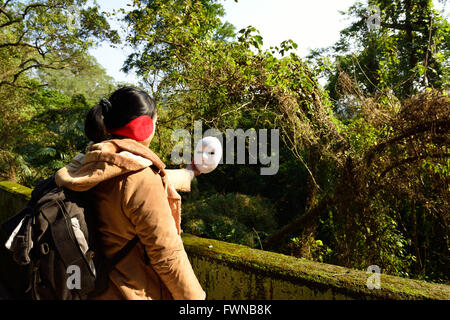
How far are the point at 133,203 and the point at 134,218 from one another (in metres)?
0.06

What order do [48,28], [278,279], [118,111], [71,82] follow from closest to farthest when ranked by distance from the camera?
1. [118,111]
2. [278,279]
3. [48,28]
4. [71,82]

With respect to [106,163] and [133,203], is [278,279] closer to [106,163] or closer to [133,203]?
[133,203]

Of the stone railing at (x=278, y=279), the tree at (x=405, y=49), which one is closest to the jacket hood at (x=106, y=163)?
the stone railing at (x=278, y=279)

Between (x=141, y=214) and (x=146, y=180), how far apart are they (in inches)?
5.4

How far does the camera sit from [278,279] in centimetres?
189

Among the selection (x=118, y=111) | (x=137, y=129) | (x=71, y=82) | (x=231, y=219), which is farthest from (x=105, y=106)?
(x=71, y=82)

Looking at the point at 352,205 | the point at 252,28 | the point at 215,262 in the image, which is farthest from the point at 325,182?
the point at 215,262

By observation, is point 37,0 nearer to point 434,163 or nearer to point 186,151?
point 186,151

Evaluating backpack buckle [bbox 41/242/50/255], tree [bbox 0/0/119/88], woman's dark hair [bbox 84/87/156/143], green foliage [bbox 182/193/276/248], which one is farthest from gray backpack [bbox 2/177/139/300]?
tree [bbox 0/0/119/88]

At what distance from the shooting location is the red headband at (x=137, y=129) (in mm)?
1318

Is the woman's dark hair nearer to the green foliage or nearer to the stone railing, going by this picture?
the stone railing

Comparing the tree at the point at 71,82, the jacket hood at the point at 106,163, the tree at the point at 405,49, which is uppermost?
the tree at the point at 71,82

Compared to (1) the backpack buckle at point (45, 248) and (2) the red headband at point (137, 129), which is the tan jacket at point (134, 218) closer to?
(2) the red headband at point (137, 129)

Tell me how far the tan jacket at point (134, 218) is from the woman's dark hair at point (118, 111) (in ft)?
0.42
